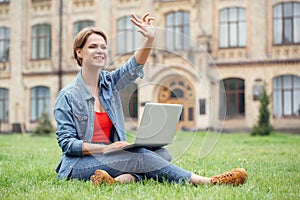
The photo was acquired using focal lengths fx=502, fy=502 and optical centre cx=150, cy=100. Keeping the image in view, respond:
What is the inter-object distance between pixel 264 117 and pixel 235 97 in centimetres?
252

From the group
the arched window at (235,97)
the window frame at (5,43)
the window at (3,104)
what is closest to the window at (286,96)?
the arched window at (235,97)

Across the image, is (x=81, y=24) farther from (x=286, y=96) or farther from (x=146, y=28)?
(x=146, y=28)

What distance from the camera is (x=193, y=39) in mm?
19719

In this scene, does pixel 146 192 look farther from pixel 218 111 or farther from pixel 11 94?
pixel 11 94

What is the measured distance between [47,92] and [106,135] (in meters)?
22.1

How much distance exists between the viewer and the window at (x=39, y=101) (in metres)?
26.5

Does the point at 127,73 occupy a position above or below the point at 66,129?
above

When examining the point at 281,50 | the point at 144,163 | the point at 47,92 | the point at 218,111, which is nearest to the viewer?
the point at 144,163

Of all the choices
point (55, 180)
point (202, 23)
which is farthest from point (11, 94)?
point (55, 180)

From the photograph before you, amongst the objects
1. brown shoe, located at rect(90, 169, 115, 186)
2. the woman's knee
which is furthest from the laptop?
brown shoe, located at rect(90, 169, 115, 186)

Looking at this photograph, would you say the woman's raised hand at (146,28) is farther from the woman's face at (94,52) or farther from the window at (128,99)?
the window at (128,99)

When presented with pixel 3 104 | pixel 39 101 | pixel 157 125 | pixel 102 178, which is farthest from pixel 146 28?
pixel 3 104

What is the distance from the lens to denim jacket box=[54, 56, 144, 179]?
16.0 ft

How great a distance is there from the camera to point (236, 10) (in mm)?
23031
